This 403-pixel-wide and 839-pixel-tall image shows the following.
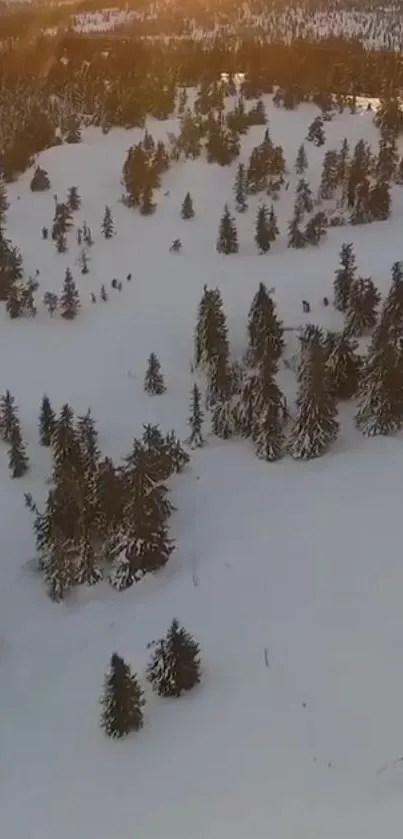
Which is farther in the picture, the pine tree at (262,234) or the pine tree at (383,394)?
the pine tree at (262,234)

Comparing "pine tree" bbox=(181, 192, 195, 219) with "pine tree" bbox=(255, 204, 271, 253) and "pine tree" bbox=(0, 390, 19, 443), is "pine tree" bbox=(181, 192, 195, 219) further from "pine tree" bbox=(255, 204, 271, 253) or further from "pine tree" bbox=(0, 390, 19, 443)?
"pine tree" bbox=(0, 390, 19, 443)

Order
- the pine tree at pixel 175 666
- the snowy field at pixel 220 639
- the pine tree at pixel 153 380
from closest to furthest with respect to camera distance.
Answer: the snowy field at pixel 220 639 < the pine tree at pixel 175 666 < the pine tree at pixel 153 380

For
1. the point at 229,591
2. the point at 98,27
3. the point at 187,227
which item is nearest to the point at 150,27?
the point at 98,27

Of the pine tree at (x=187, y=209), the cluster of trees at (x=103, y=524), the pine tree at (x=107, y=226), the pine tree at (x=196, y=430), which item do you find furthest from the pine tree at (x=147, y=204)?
the cluster of trees at (x=103, y=524)

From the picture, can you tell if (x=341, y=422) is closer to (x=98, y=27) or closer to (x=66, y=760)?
(x=66, y=760)

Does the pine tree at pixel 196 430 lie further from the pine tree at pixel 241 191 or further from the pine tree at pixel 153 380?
the pine tree at pixel 241 191

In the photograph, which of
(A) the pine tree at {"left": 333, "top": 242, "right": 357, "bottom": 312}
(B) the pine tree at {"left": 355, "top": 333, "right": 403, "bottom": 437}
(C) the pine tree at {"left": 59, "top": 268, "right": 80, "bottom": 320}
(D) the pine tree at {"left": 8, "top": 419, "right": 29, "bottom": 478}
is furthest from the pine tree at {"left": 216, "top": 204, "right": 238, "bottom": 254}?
(D) the pine tree at {"left": 8, "top": 419, "right": 29, "bottom": 478}
